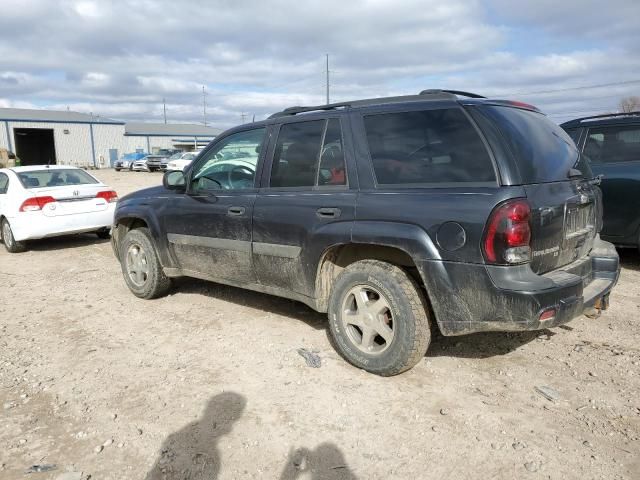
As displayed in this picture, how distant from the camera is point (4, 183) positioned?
8820 mm

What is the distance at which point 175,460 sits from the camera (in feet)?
8.82

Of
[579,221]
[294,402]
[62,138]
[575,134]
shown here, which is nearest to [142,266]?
[294,402]

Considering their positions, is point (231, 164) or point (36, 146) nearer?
point (231, 164)

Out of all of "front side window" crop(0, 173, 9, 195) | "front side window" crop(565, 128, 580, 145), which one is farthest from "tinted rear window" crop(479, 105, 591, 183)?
"front side window" crop(0, 173, 9, 195)

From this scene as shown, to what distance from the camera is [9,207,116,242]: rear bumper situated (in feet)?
26.9

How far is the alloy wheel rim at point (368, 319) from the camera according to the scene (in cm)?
346

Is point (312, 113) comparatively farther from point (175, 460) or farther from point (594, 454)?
point (594, 454)

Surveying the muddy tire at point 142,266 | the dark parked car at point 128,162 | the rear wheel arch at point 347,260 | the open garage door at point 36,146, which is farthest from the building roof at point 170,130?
the rear wheel arch at point 347,260

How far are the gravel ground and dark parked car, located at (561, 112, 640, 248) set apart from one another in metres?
1.27

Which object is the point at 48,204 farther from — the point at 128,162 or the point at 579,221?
the point at 128,162

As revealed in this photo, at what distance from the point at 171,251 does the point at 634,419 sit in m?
4.09

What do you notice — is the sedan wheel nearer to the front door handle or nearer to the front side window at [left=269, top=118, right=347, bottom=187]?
the front door handle

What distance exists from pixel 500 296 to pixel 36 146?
6119cm

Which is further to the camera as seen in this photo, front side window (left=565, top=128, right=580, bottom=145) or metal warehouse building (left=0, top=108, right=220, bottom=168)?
metal warehouse building (left=0, top=108, right=220, bottom=168)
